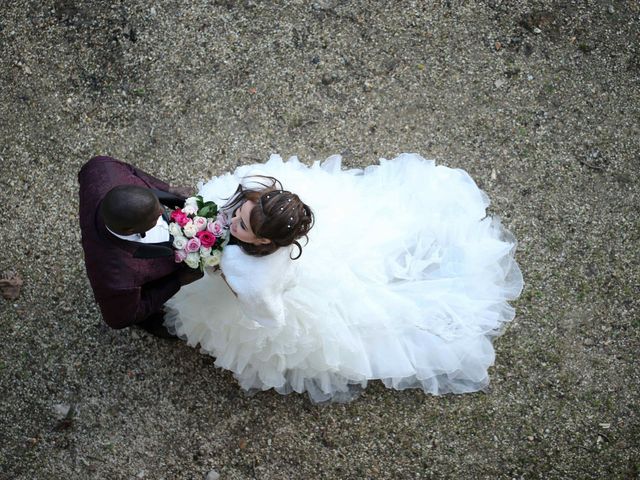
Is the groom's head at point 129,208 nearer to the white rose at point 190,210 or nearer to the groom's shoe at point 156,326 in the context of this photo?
the white rose at point 190,210

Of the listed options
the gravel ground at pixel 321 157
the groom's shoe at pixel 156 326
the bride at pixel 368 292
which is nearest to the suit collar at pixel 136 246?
the bride at pixel 368 292

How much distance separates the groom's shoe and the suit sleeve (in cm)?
62

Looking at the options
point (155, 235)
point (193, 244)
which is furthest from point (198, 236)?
point (155, 235)

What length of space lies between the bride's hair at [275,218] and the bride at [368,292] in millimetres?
122

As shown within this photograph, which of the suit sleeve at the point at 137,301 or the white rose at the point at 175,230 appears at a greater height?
the white rose at the point at 175,230

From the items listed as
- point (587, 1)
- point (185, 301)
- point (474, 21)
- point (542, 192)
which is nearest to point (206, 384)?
point (185, 301)

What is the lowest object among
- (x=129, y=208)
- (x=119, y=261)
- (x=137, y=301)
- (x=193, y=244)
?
(x=137, y=301)

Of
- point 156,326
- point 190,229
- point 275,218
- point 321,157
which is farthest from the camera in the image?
point 321,157

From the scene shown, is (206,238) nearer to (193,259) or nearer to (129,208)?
(193,259)

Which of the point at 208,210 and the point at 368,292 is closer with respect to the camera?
the point at 208,210

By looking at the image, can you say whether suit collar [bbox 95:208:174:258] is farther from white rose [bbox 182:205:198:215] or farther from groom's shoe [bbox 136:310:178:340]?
groom's shoe [bbox 136:310:178:340]

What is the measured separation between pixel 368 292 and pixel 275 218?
891 mm

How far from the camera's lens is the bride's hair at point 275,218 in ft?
7.73

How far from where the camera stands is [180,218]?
104 inches
